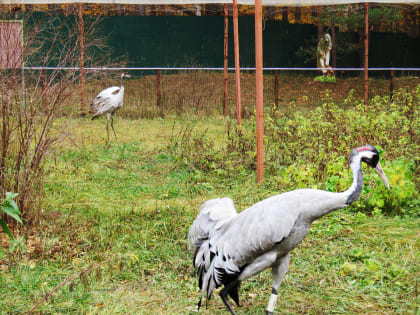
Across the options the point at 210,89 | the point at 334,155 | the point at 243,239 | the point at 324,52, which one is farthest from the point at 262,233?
the point at 324,52

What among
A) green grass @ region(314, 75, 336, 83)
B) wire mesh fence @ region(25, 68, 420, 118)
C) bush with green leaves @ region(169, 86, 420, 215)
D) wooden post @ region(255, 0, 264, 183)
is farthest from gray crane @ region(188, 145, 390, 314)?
green grass @ region(314, 75, 336, 83)

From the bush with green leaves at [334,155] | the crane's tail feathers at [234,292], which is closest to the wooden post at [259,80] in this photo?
the bush with green leaves at [334,155]

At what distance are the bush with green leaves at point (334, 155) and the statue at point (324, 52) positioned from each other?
8930 millimetres

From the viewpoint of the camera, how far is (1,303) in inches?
148

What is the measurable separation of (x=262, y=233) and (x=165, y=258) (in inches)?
61.4

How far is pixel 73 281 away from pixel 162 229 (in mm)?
1209

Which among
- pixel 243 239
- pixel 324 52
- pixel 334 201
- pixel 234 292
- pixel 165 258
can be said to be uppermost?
pixel 324 52

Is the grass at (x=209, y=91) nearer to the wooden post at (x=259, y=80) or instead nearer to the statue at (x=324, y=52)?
the statue at (x=324, y=52)

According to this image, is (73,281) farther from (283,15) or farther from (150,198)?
(283,15)

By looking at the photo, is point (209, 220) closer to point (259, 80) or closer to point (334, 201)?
point (334, 201)

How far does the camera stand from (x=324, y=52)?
17438 mm

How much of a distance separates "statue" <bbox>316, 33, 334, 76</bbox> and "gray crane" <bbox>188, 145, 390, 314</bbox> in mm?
14244

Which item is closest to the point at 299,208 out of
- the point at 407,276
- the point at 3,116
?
the point at 407,276

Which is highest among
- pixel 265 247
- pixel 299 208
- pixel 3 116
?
pixel 3 116
